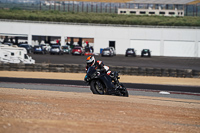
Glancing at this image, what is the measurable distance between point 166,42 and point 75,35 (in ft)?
54.7

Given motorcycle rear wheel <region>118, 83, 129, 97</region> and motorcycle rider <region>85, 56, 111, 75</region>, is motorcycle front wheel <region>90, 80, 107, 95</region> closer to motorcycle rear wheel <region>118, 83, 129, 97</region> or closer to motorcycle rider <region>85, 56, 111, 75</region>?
motorcycle rider <region>85, 56, 111, 75</region>

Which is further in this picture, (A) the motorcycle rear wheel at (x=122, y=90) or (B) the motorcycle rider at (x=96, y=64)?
(A) the motorcycle rear wheel at (x=122, y=90)

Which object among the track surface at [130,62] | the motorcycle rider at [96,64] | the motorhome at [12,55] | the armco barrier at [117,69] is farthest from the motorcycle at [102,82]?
the track surface at [130,62]

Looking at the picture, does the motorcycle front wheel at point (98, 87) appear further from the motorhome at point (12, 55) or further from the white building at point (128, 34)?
the white building at point (128, 34)

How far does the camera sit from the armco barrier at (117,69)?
26406 mm

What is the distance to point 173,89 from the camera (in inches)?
798

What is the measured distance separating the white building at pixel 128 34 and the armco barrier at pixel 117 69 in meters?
40.1

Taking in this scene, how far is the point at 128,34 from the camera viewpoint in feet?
220

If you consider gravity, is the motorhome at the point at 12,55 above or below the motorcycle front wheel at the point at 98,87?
above

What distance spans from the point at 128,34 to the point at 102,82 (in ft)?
179

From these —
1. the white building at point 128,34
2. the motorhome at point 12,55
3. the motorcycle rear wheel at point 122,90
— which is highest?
the white building at point 128,34

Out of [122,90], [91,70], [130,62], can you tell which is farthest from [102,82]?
[130,62]

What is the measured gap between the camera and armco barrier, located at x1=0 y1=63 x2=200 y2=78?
1040 inches

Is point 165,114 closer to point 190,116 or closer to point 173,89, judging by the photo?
point 190,116
